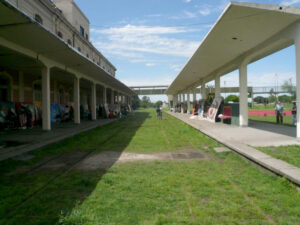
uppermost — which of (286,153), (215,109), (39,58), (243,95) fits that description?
(39,58)

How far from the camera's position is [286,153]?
7000 millimetres

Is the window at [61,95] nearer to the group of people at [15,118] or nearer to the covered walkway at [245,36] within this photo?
the group of people at [15,118]

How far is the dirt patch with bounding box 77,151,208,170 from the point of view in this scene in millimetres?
6861

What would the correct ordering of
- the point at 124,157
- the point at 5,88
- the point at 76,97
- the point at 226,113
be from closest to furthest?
1. the point at 124,157
2. the point at 5,88
3. the point at 226,113
4. the point at 76,97

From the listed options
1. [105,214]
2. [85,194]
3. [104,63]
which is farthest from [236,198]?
[104,63]

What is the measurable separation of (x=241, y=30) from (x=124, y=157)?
7.99 meters

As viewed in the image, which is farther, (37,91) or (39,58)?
(37,91)

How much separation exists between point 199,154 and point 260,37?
296 inches

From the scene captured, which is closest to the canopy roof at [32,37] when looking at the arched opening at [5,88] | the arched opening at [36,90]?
the arched opening at [5,88]

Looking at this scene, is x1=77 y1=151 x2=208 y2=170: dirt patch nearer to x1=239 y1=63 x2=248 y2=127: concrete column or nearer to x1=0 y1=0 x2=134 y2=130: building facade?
x1=0 y1=0 x2=134 y2=130: building facade

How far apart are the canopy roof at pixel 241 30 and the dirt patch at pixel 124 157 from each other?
5.55 metres

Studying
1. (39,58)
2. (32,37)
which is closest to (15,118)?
(39,58)

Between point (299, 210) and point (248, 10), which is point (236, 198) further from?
point (248, 10)

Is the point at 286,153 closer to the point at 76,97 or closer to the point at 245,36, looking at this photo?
the point at 245,36
